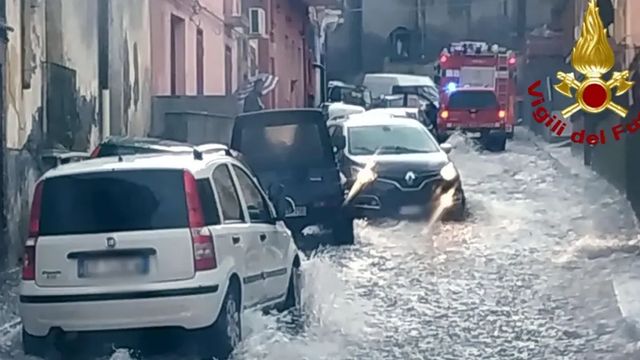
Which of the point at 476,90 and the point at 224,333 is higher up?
the point at 476,90

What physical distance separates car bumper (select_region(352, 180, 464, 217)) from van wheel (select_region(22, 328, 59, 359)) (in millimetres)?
10144

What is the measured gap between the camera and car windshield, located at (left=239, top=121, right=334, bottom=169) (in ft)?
55.2

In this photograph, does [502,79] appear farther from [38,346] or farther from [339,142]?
[38,346]

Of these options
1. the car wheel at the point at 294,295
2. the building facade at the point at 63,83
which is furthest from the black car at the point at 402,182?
the car wheel at the point at 294,295

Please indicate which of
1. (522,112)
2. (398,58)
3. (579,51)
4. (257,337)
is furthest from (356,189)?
(398,58)

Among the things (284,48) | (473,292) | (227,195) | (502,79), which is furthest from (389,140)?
(284,48)


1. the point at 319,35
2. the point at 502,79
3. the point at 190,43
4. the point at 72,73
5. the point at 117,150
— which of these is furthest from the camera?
the point at 319,35

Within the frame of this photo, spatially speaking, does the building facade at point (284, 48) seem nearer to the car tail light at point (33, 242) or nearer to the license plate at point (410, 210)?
the license plate at point (410, 210)

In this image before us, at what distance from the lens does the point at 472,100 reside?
39.4 metres

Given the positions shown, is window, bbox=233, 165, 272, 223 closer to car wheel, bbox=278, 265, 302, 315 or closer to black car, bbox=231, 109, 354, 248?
car wheel, bbox=278, 265, 302, 315

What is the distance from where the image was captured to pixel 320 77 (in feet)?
172

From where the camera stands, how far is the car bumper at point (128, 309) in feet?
29.1

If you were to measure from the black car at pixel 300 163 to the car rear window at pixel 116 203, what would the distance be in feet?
22.7

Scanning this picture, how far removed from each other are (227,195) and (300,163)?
684cm
